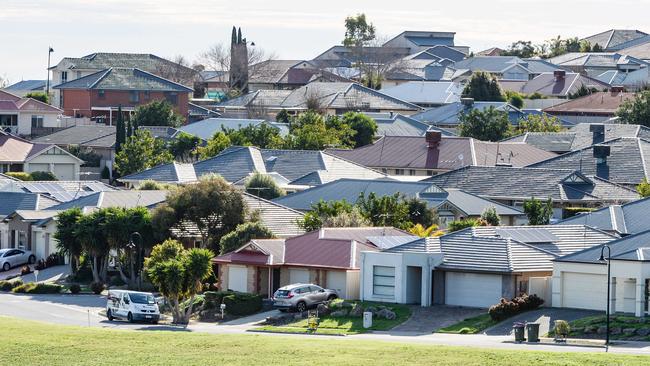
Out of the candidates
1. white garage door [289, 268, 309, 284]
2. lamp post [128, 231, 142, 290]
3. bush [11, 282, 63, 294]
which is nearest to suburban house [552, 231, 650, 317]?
white garage door [289, 268, 309, 284]

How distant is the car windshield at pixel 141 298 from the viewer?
6182 centimetres

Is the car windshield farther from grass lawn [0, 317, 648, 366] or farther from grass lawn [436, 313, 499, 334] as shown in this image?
grass lawn [436, 313, 499, 334]

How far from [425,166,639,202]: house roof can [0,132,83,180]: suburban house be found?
126ft

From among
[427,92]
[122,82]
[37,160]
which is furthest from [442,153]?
[427,92]

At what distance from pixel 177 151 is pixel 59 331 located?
249ft

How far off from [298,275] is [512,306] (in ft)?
41.3

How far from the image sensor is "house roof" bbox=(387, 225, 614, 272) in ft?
202

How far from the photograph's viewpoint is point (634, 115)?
460 feet

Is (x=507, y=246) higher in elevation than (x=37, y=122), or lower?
lower

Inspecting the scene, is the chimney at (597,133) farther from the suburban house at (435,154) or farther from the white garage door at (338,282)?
the white garage door at (338,282)

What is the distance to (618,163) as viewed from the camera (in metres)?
100

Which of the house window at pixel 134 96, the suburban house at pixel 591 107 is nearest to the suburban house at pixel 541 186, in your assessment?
the suburban house at pixel 591 107

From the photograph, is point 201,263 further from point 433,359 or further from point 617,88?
Answer: point 617,88

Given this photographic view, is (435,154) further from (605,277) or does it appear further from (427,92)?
(427,92)
